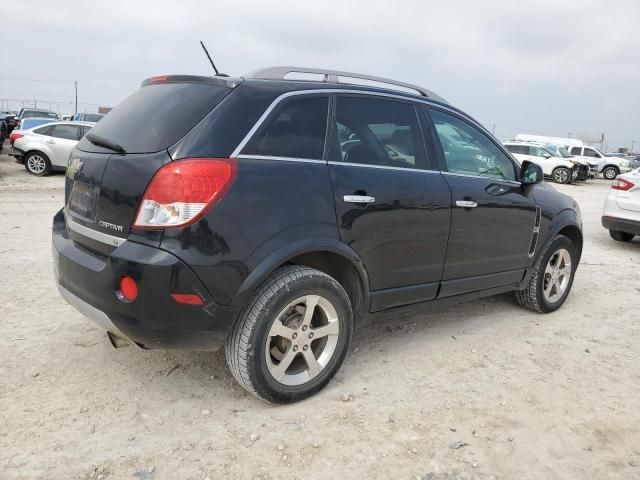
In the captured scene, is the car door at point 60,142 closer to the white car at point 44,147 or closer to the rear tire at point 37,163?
the white car at point 44,147

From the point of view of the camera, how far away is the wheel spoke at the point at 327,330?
2.95 meters

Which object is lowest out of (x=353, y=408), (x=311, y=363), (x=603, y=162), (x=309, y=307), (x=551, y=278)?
(x=353, y=408)

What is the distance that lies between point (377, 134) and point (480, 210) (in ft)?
3.33

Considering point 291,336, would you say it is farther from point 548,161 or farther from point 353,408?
point 548,161

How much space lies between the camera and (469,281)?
151 inches

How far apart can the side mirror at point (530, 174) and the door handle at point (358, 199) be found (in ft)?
5.55

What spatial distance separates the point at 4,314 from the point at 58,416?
5.46ft

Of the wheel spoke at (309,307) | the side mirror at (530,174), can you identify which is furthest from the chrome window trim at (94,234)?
the side mirror at (530,174)

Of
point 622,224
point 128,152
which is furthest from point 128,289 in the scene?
point 622,224

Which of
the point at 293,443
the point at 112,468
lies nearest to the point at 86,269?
the point at 112,468

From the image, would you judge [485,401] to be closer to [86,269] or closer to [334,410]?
[334,410]

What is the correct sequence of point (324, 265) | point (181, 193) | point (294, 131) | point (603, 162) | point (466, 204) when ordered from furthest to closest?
point (603, 162), point (466, 204), point (324, 265), point (294, 131), point (181, 193)

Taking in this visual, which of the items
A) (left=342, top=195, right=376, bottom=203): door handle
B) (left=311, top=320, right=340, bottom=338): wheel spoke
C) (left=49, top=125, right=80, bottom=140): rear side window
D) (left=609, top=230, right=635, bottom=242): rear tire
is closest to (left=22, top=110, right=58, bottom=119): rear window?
(left=49, top=125, right=80, bottom=140): rear side window

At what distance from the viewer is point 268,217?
262cm
